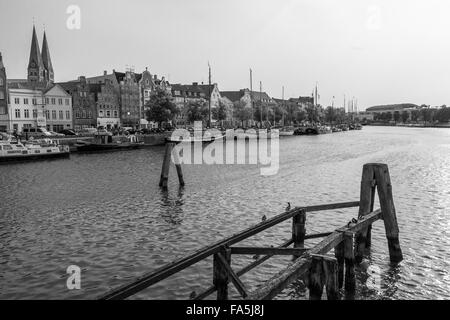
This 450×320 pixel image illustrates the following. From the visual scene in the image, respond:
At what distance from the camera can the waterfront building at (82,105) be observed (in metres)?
109

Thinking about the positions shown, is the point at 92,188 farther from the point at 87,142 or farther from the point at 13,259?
the point at 87,142

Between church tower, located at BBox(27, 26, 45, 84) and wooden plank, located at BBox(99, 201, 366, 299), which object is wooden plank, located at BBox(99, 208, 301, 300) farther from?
church tower, located at BBox(27, 26, 45, 84)

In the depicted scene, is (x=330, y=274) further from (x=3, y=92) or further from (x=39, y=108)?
(x=39, y=108)

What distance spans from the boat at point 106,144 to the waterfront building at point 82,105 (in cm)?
3909

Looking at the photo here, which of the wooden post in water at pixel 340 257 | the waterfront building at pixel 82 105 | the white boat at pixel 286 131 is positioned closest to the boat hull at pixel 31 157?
the wooden post in water at pixel 340 257

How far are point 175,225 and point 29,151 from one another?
41.3 meters

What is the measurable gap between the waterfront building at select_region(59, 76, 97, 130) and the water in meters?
71.6

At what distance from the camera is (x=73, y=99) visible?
109000 mm

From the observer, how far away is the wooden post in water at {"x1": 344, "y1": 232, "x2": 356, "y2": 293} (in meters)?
11.4

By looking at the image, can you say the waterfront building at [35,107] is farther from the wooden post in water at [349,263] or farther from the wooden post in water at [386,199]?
the wooden post in water at [349,263]

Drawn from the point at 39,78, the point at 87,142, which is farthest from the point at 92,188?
the point at 39,78

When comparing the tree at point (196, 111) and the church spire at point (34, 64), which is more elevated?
the church spire at point (34, 64)

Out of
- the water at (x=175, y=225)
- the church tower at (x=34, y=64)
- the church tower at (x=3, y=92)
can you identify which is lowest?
the water at (x=175, y=225)
